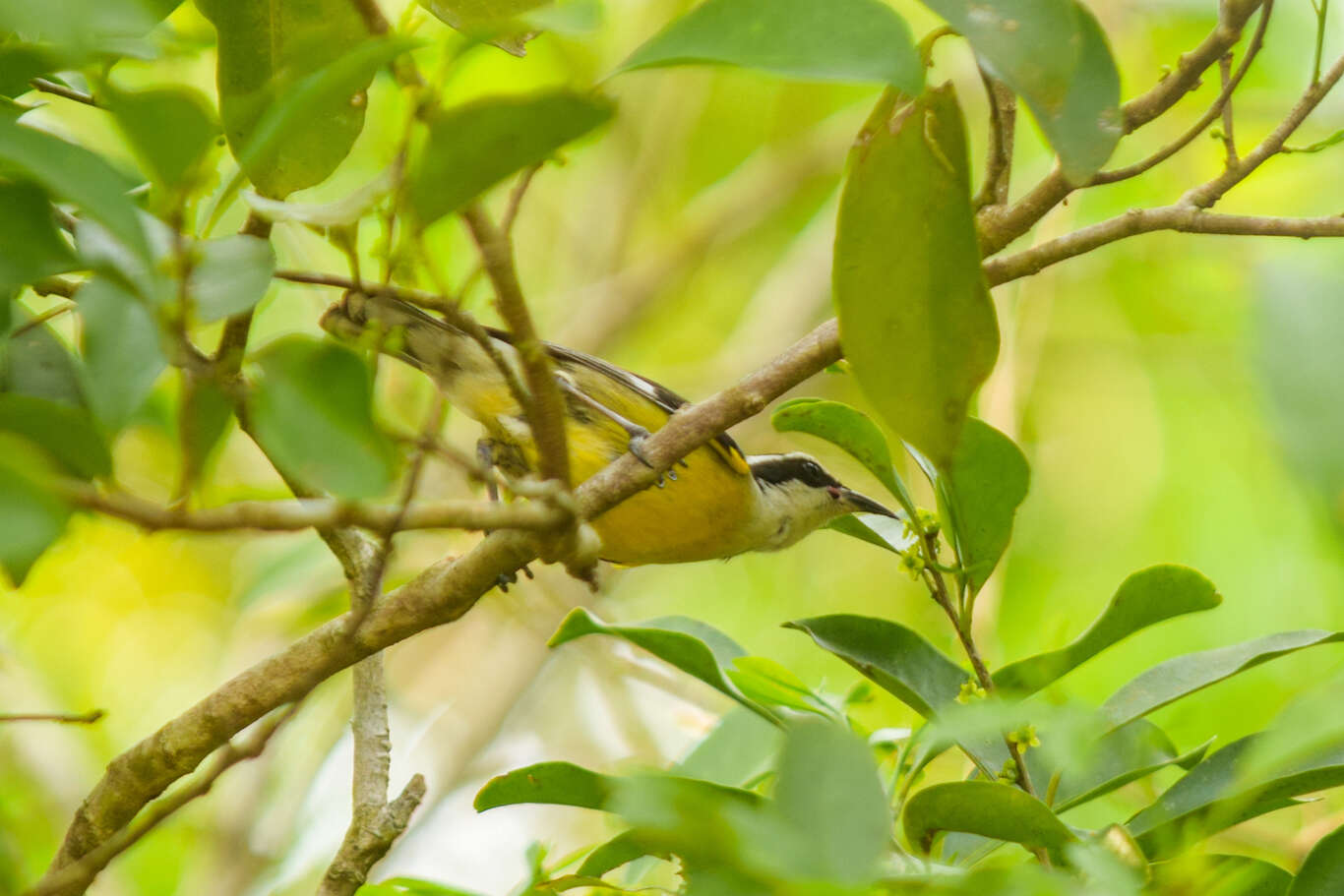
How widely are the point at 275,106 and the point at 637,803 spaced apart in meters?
0.66

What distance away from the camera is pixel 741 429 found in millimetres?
6520

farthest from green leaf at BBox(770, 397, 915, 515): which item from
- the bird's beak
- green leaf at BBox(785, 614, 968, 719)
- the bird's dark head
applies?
the bird's beak

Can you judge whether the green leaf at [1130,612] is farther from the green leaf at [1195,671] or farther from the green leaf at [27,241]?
the green leaf at [27,241]

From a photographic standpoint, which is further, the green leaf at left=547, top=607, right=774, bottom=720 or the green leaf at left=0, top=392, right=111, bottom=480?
the green leaf at left=547, top=607, right=774, bottom=720

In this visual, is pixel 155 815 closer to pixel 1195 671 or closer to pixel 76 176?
pixel 76 176

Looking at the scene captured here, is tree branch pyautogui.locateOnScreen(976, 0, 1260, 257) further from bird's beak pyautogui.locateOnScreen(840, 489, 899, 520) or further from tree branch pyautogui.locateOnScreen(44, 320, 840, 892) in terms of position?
bird's beak pyautogui.locateOnScreen(840, 489, 899, 520)

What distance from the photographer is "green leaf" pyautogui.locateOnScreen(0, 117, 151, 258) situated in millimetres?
1044

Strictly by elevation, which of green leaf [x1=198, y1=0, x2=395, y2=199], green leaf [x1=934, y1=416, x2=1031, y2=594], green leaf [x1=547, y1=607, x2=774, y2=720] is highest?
green leaf [x1=198, y1=0, x2=395, y2=199]

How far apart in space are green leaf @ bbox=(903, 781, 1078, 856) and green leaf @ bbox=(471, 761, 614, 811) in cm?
43

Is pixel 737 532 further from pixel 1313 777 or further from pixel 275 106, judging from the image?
pixel 275 106

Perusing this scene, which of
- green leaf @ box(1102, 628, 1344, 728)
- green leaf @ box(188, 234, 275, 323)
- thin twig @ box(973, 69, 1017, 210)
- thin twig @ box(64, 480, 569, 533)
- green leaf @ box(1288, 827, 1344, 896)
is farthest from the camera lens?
thin twig @ box(973, 69, 1017, 210)

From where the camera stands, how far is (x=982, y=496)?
1.93m

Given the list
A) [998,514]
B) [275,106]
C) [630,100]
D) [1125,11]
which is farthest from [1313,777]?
[630,100]

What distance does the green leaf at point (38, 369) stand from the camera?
61.1 inches
